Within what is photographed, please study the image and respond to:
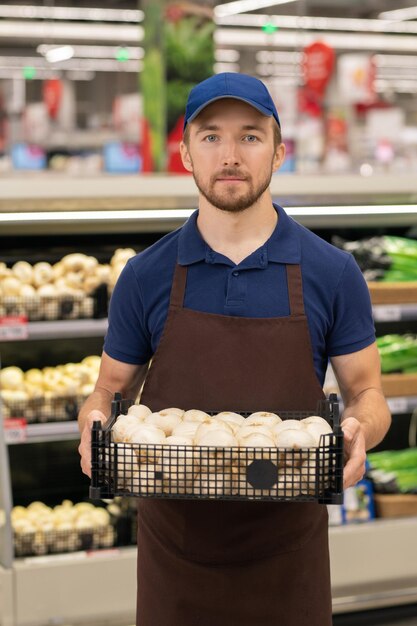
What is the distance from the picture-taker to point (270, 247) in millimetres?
2219

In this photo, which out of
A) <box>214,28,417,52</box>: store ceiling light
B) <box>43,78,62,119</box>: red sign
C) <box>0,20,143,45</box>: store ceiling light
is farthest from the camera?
<box>214,28,417,52</box>: store ceiling light

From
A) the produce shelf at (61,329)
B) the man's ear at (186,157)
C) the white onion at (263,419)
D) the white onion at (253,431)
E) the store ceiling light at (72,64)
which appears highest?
the store ceiling light at (72,64)

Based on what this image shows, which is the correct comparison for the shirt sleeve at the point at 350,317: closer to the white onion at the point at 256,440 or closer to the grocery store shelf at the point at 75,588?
the white onion at the point at 256,440

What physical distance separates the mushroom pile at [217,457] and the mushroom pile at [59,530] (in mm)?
1954

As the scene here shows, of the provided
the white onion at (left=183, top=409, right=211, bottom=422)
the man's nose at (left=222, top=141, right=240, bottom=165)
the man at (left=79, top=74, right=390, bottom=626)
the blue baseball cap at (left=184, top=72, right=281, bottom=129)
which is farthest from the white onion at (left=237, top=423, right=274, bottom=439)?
the blue baseball cap at (left=184, top=72, right=281, bottom=129)

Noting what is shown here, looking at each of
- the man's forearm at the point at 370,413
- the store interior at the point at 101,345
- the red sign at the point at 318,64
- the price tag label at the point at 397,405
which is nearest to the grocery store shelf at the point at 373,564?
the store interior at the point at 101,345

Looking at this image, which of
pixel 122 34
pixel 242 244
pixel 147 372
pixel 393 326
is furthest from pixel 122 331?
pixel 122 34

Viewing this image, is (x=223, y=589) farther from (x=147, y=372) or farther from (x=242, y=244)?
(x=242, y=244)

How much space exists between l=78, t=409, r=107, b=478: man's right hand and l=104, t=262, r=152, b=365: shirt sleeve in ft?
0.69

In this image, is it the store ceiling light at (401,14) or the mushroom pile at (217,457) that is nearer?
the mushroom pile at (217,457)

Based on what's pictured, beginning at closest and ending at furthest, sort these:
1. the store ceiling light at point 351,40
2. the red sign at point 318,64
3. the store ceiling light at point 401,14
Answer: the red sign at point 318,64 → the store ceiling light at point 401,14 → the store ceiling light at point 351,40

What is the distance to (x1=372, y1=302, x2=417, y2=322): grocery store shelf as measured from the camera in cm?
408

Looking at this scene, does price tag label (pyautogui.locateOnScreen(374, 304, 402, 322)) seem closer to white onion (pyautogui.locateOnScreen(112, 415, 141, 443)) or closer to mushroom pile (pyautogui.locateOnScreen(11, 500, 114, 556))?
mushroom pile (pyautogui.locateOnScreen(11, 500, 114, 556))

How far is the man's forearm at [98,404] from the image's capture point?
2230mm
